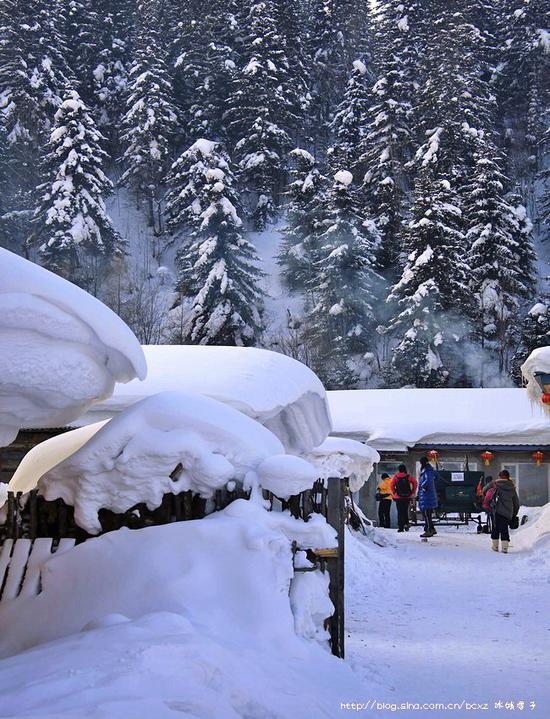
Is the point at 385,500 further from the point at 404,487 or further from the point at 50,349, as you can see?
the point at 50,349

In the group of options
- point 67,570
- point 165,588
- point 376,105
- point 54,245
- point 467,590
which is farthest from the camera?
point 376,105

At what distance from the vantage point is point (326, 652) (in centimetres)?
496

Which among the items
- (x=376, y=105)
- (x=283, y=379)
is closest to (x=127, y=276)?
(x=376, y=105)

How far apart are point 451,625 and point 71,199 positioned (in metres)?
30.6

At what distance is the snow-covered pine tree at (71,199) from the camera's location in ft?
112

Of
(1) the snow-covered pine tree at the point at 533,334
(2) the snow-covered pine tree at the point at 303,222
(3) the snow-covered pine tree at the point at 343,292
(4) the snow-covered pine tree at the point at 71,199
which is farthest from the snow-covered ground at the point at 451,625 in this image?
(2) the snow-covered pine tree at the point at 303,222

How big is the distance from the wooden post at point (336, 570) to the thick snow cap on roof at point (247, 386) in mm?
2674

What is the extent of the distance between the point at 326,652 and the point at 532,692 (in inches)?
49.2

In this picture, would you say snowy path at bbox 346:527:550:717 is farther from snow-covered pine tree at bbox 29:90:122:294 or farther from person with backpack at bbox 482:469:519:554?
snow-covered pine tree at bbox 29:90:122:294

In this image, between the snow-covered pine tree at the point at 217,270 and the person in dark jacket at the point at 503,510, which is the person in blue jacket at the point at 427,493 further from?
the snow-covered pine tree at the point at 217,270

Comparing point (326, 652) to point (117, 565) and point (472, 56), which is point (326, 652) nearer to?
point (117, 565)

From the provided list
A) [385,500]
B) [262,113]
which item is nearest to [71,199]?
[262,113]

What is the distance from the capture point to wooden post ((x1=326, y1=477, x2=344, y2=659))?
5352mm

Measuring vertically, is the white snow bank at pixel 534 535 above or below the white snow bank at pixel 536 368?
below
